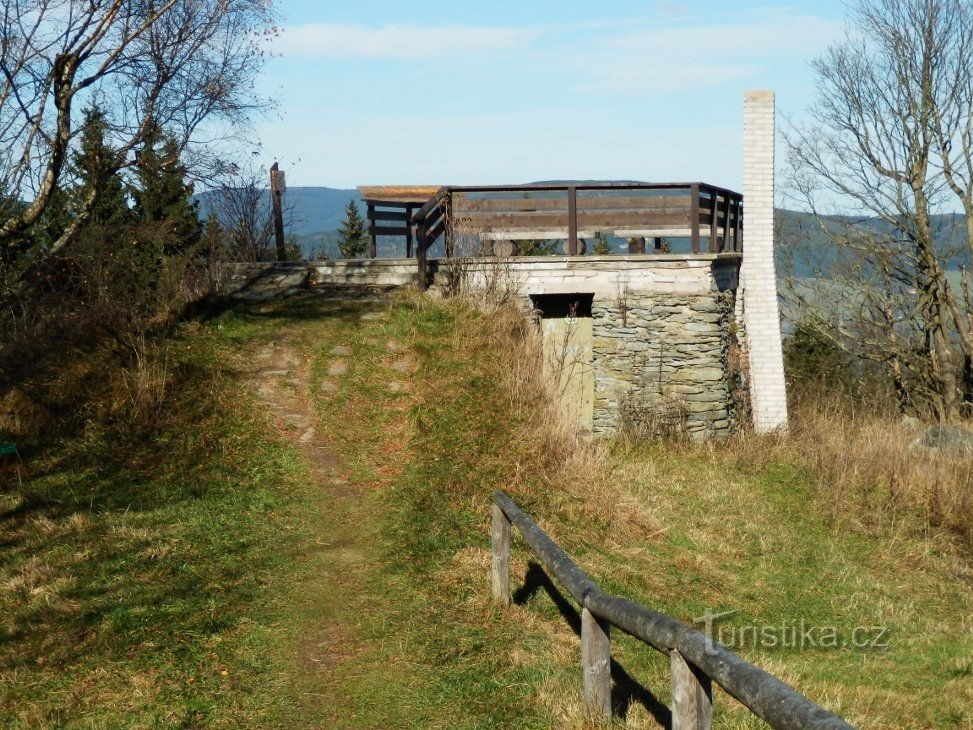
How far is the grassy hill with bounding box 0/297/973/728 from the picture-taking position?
5992 millimetres

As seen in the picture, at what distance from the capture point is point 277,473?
10.1m

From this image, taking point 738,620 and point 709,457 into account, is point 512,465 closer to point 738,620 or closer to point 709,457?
point 738,620

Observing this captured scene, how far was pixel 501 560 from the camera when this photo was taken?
7348 mm

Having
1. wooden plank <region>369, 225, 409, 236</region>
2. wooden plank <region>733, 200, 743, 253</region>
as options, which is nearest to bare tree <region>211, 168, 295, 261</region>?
wooden plank <region>369, 225, 409, 236</region>

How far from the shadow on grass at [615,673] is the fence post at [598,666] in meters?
0.39

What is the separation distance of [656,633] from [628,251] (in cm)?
1265

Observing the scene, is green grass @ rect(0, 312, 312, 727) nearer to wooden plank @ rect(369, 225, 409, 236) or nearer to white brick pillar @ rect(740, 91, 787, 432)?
wooden plank @ rect(369, 225, 409, 236)

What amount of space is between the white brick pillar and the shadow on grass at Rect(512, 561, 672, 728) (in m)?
11.0

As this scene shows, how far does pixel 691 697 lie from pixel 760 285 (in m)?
14.9

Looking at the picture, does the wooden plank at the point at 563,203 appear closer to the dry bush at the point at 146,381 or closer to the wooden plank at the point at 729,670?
the dry bush at the point at 146,381

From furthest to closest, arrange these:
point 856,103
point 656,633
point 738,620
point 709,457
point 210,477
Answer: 1. point 856,103
2. point 709,457
3. point 210,477
4. point 738,620
5. point 656,633

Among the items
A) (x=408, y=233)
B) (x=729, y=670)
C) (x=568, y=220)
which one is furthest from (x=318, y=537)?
(x=408, y=233)

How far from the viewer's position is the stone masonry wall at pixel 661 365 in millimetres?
15578

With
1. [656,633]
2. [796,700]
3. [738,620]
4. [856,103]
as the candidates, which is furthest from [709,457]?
[856,103]
